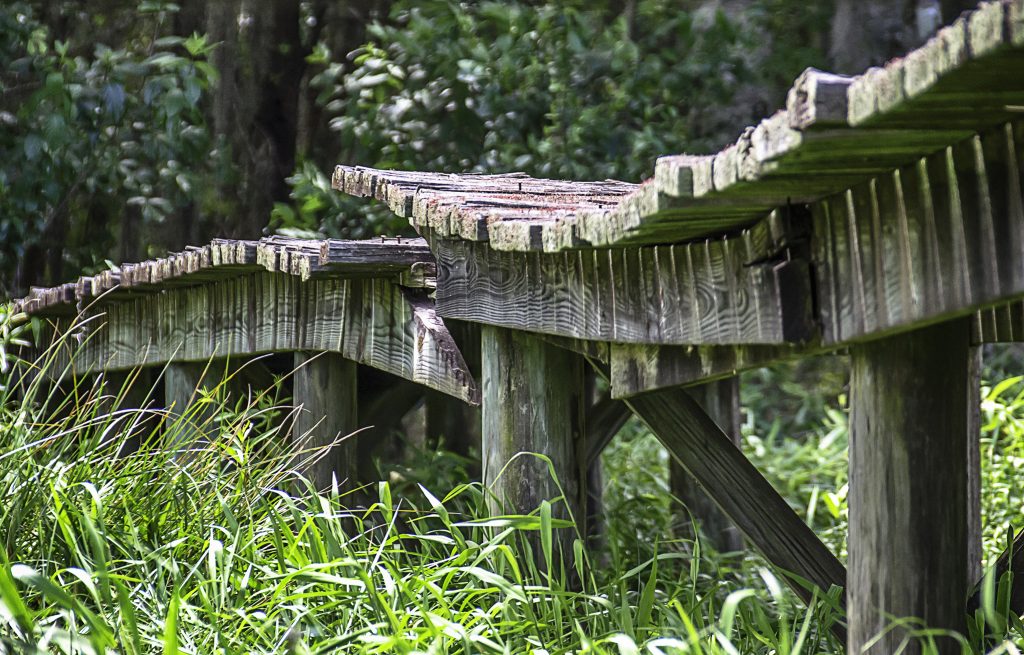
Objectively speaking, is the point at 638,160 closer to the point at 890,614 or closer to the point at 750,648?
the point at 750,648

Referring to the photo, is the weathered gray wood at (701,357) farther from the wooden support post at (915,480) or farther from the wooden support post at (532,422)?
the wooden support post at (532,422)

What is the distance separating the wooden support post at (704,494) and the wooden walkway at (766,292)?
1.73 m

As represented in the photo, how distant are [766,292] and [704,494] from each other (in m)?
4.33

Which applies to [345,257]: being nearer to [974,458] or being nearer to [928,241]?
[928,241]

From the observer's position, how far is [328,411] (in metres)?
5.01

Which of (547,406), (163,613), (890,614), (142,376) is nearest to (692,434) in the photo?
(547,406)

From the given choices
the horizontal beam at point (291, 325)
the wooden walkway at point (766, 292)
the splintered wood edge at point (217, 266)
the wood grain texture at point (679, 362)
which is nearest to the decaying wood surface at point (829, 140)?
the wooden walkway at point (766, 292)

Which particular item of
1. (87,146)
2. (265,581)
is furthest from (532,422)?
(87,146)

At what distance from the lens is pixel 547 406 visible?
3883 millimetres

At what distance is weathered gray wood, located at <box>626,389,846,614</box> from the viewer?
354 cm

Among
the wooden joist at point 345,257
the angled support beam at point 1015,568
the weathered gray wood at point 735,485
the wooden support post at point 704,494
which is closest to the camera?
the angled support beam at point 1015,568

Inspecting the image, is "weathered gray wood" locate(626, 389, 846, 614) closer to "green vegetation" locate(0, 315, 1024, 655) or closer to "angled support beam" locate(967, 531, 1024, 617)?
"green vegetation" locate(0, 315, 1024, 655)

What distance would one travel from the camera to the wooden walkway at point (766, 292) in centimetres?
196

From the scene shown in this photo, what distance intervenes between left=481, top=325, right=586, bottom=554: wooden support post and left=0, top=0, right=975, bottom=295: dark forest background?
439 centimetres
